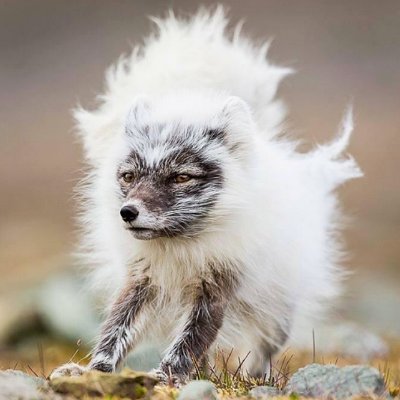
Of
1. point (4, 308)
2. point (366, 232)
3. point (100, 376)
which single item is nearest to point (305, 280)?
point (100, 376)

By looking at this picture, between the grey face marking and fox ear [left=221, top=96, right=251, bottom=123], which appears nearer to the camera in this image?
the grey face marking

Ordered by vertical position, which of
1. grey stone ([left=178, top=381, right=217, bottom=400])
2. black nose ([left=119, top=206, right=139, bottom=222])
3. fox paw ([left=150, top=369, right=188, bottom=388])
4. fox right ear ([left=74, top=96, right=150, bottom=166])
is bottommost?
fox paw ([left=150, top=369, right=188, bottom=388])

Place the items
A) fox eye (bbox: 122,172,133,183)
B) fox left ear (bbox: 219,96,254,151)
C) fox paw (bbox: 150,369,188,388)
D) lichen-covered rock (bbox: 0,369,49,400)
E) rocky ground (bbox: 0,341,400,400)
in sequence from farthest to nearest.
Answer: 1. fox left ear (bbox: 219,96,254,151)
2. fox eye (bbox: 122,172,133,183)
3. fox paw (bbox: 150,369,188,388)
4. rocky ground (bbox: 0,341,400,400)
5. lichen-covered rock (bbox: 0,369,49,400)

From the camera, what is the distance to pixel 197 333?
6.87 meters

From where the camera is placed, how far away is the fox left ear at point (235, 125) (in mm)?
7180

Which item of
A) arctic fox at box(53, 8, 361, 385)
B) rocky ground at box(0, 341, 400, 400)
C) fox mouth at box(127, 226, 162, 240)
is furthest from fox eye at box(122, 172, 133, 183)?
rocky ground at box(0, 341, 400, 400)

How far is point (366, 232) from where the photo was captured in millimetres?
24047

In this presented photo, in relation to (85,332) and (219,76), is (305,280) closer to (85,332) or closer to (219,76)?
(219,76)

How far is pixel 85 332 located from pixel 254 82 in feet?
19.1

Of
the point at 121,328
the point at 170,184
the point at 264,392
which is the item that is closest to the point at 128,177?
the point at 170,184

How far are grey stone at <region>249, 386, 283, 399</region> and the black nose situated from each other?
1.42 m

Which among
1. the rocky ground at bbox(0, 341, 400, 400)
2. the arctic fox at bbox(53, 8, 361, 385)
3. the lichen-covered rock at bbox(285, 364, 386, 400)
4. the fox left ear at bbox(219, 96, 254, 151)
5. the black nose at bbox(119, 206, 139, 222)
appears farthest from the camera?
the fox left ear at bbox(219, 96, 254, 151)

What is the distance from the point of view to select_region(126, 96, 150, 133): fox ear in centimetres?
731

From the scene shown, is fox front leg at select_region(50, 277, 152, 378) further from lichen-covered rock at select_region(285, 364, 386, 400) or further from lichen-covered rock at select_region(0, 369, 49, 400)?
lichen-covered rock at select_region(285, 364, 386, 400)
